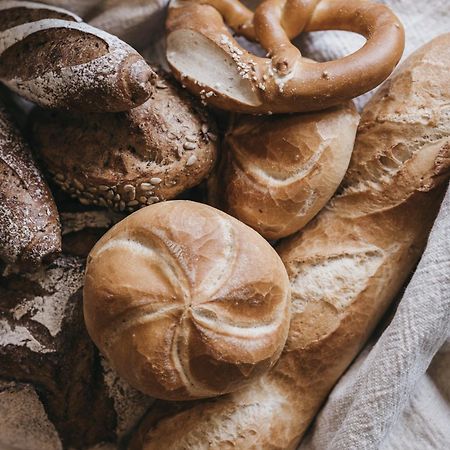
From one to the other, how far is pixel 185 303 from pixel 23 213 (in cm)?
32

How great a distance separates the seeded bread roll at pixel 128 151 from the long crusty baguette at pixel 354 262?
272mm

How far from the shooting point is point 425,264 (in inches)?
41.8

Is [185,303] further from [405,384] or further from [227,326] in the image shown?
[405,384]

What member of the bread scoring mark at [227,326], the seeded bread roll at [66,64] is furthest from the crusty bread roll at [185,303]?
the seeded bread roll at [66,64]

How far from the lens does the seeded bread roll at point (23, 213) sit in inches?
40.0

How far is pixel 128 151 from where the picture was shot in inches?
42.5

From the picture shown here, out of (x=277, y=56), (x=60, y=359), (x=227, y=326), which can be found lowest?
(x=60, y=359)

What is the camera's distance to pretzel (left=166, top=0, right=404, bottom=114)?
1.07 m

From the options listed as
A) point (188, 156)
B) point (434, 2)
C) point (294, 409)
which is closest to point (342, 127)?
point (188, 156)

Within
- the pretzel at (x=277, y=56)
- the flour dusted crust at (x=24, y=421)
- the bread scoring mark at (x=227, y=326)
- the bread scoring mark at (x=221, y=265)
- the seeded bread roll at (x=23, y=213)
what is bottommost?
the flour dusted crust at (x=24, y=421)

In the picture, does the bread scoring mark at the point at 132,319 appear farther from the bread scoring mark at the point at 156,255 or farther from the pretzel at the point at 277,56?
the pretzel at the point at 277,56

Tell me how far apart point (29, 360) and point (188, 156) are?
0.45 meters

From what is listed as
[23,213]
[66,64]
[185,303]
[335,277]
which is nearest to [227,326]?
[185,303]

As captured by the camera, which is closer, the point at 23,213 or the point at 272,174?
the point at 23,213
